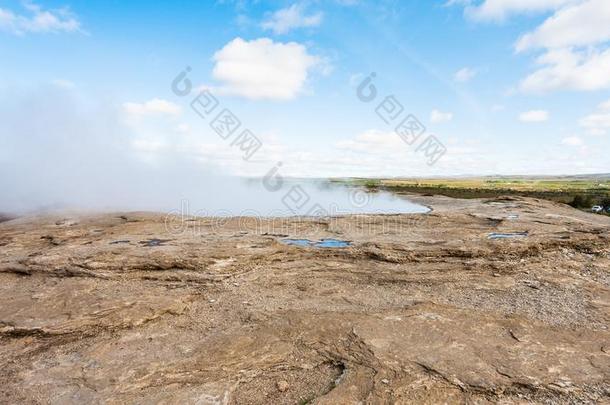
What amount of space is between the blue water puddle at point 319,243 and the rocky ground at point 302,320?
64 centimetres

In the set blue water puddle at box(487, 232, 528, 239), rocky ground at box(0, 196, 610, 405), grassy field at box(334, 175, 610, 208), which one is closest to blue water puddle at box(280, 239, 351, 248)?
rocky ground at box(0, 196, 610, 405)

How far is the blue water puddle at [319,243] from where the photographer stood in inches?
492

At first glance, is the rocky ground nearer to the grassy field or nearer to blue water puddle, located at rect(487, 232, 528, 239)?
blue water puddle, located at rect(487, 232, 528, 239)

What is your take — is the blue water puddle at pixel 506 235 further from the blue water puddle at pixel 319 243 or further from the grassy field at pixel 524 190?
the grassy field at pixel 524 190

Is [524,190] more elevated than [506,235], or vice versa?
[506,235]

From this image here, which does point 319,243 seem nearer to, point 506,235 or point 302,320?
point 302,320

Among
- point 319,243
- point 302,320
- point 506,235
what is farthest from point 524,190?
point 302,320

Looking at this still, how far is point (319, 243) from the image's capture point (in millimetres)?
12922

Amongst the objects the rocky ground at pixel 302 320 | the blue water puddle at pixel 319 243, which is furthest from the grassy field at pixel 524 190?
the rocky ground at pixel 302 320

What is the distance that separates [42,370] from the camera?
605cm

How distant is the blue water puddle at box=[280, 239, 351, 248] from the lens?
12.5 meters

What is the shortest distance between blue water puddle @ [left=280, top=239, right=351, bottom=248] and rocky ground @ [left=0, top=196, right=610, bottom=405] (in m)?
0.64

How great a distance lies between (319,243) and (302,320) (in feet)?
18.2

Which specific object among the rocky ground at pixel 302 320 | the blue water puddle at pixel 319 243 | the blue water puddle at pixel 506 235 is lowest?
the rocky ground at pixel 302 320
